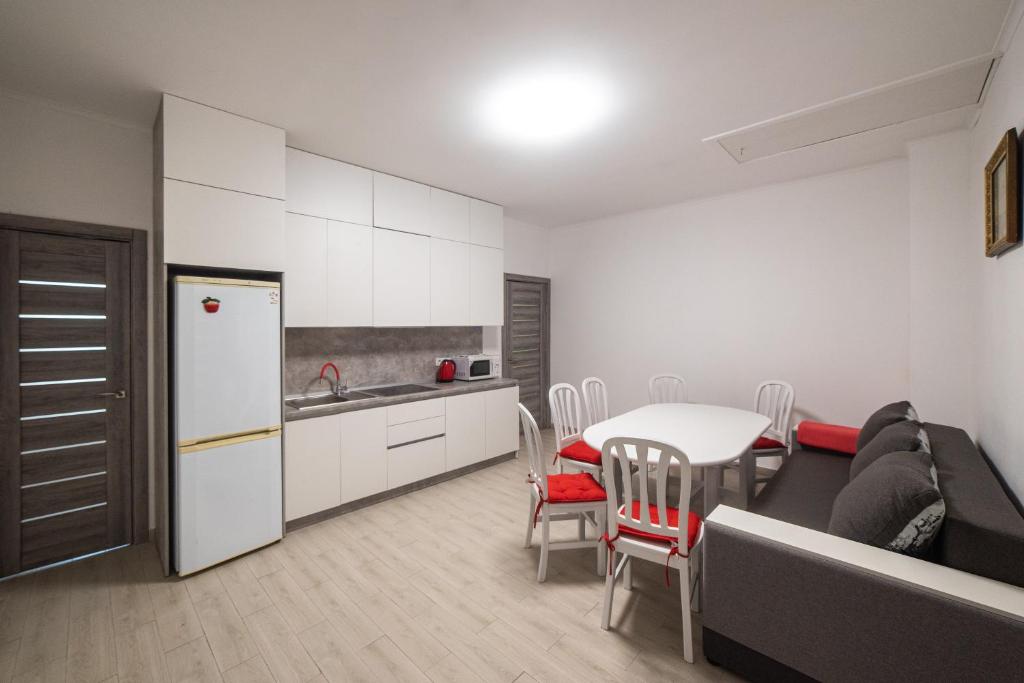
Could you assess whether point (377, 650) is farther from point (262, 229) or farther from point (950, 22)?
point (950, 22)

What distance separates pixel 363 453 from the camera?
329 centimetres

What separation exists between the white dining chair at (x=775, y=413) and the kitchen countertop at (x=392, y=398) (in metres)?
2.35

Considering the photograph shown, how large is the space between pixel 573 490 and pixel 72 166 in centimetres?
360

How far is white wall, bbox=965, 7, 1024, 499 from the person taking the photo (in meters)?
1.79

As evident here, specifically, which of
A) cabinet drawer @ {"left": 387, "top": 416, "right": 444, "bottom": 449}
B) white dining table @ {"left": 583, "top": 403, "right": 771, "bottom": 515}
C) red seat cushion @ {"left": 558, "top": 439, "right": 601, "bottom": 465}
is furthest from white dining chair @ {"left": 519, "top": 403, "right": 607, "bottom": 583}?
cabinet drawer @ {"left": 387, "top": 416, "right": 444, "bottom": 449}

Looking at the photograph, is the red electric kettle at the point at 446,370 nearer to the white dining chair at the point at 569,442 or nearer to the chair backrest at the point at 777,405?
the white dining chair at the point at 569,442

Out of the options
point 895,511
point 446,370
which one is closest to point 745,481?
point 895,511

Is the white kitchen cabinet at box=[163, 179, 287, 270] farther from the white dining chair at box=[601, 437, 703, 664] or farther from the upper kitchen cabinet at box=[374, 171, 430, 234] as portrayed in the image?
the white dining chair at box=[601, 437, 703, 664]

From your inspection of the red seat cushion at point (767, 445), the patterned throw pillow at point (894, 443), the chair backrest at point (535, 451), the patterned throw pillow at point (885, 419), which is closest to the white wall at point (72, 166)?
the chair backrest at point (535, 451)

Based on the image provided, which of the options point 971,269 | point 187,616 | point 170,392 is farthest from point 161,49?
point 971,269

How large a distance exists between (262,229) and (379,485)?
2.07 meters

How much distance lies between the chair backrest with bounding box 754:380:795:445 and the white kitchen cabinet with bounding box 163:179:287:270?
158 inches

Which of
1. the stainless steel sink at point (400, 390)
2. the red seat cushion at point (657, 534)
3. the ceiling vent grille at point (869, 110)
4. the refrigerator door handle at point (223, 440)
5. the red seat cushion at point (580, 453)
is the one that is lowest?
the red seat cushion at point (657, 534)

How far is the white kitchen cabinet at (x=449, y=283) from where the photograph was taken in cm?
402
